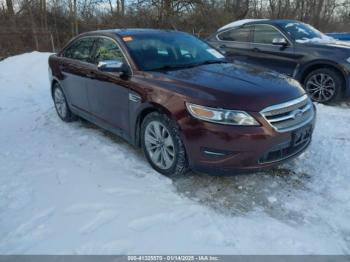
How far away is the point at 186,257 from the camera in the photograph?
246cm

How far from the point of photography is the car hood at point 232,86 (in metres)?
2.97

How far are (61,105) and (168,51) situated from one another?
2473 millimetres

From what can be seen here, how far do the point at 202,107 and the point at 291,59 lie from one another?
14.0 feet

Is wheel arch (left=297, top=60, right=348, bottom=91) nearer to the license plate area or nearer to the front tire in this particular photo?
the license plate area

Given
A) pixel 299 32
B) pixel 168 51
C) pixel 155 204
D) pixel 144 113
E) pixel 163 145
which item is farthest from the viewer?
pixel 299 32

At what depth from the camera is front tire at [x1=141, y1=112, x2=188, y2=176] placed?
3262 millimetres

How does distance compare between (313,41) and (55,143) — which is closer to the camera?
(55,143)

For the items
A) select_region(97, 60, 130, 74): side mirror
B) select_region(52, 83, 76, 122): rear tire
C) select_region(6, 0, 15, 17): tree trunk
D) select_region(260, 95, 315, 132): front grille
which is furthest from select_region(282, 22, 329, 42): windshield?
select_region(6, 0, 15, 17): tree trunk

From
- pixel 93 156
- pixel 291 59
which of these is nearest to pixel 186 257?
pixel 93 156

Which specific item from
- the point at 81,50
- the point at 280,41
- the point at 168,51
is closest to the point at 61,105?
the point at 81,50

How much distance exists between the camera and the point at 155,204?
3.06 metres

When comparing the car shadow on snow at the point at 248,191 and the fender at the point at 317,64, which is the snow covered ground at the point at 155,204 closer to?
the car shadow on snow at the point at 248,191

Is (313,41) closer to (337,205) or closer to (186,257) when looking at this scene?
(337,205)

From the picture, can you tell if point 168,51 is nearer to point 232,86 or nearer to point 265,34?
point 232,86
